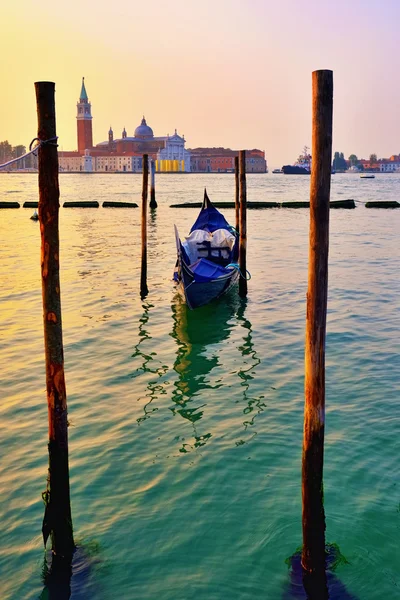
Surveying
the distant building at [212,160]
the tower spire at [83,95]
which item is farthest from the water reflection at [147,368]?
the tower spire at [83,95]

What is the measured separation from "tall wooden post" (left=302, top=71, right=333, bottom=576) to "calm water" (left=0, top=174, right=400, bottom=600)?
1.27 ft

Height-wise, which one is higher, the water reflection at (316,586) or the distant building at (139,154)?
the distant building at (139,154)

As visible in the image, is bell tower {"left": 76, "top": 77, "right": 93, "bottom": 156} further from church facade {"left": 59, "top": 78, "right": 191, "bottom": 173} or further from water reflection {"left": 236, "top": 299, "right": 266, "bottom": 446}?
water reflection {"left": 236, "top": 299, "right": 266, "bottom": 446}

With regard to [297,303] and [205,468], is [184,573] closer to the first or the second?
[205,468]

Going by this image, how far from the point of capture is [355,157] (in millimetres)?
198500

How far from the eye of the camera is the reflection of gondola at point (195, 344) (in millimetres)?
6082

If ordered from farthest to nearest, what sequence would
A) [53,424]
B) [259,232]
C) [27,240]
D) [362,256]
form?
1. [259,232]
2. [27,240]
3. [362,256]
4. [53,424]

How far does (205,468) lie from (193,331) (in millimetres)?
4033

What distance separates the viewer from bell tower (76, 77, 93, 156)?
154125 millimetres

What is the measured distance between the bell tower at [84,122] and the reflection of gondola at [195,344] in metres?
150

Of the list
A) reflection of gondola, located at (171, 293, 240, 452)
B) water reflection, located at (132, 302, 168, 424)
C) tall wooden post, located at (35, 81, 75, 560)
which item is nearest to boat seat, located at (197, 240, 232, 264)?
reflection of gondola, located at (171, 293, 240, 452)

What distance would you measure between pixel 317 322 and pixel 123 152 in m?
149

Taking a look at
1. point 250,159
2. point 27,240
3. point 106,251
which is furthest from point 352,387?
point 250,159

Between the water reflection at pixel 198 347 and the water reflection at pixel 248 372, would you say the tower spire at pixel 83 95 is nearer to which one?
the water reflection at pixel 198 347
